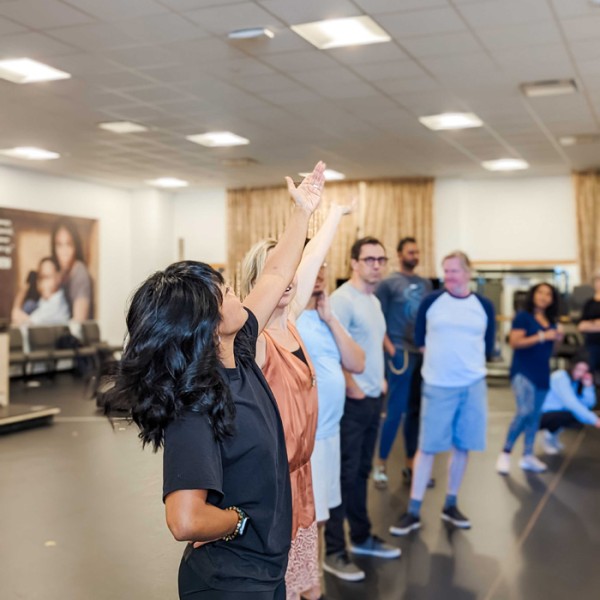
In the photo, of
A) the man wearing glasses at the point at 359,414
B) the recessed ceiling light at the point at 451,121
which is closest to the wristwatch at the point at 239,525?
the man wearing glasses at the point at 359,414

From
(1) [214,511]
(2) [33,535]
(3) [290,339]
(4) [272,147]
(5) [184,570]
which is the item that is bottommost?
(2) [33,535]

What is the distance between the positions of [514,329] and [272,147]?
5.16 m

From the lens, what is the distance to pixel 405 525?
14.0 feet

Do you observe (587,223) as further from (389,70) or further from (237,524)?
(237,524)

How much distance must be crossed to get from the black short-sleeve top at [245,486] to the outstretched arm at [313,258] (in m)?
0.97

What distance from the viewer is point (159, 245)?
47.4 feet

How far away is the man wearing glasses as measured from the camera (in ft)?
11.8

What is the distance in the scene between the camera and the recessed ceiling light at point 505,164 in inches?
437

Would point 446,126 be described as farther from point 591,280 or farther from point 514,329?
point 591,280

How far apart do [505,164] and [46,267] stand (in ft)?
24.1

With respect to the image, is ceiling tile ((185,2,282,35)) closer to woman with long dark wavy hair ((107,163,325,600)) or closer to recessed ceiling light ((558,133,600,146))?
woman with long dark wavy hair ((107,163,325,600))

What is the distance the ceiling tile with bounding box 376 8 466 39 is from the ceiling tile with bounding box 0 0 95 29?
2028mm

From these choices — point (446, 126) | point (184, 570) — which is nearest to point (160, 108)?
point (446, 126)

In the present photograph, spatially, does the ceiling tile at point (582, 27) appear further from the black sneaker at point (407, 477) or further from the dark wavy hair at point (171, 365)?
the dark wavy hair at point (171, 365)
